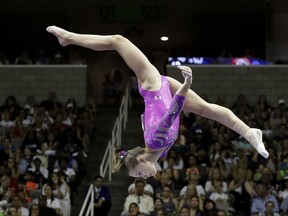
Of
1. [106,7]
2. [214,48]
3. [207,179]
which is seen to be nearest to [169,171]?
[207,179]

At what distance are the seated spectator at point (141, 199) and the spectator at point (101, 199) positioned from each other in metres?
0.42

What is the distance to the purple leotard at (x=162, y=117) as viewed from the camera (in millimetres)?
6289

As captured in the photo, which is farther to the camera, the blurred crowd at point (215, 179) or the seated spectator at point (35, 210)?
the blurred crowd at point (215, 179)

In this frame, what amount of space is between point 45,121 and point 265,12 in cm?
751

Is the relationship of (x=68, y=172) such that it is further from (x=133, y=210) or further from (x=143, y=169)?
(x=143, y=169)

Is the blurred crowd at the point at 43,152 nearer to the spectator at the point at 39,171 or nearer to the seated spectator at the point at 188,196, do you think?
the spectator at the point at 39,171

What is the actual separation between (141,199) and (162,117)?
537 cm

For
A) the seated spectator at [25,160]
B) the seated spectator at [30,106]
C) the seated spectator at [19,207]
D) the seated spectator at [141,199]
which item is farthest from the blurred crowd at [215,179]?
the seated spectator at [30,106]

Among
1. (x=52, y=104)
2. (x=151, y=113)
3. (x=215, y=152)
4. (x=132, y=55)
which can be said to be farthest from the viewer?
(x=52, y=104)

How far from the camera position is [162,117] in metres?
6.49

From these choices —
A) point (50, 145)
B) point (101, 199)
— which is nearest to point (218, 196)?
point (101, 199)

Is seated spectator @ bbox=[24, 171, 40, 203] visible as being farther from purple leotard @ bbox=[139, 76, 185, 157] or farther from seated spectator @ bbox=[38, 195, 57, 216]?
purple leotard @ bbox=[139, 76, 185, 157]

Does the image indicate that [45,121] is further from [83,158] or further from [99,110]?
[99,110]

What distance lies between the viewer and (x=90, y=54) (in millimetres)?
21750
